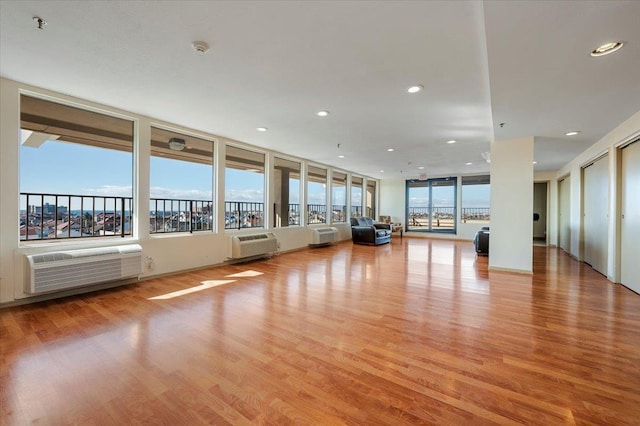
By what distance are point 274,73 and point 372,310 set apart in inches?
110

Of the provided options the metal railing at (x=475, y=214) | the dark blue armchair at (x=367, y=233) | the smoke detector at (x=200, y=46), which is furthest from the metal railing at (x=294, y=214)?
the metal railing at (x=475, y=214)

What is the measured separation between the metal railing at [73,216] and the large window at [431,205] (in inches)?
402

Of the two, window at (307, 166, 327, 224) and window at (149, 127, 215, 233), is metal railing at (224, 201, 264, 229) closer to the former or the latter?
window at (149, 127, 215, 233)

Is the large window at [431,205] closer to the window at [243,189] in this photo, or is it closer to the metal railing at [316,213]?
the metal railing at [316,213]

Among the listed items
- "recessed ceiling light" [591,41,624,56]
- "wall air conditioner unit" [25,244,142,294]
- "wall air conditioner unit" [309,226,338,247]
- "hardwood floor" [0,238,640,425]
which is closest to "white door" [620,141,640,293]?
"hardwood floor" [0,238,640,425]

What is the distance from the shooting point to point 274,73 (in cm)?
284

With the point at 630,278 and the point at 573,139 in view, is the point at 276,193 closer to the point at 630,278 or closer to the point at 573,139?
the point at 573,139

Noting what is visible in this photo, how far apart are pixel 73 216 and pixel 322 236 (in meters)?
5.52

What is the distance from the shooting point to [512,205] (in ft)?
16.2

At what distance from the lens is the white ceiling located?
1.90m

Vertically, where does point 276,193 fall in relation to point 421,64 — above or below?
below

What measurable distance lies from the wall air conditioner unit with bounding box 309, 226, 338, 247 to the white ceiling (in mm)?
3999

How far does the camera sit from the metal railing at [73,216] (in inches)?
138

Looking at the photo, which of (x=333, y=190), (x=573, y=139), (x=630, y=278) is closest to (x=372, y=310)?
(x=630, y=278)
